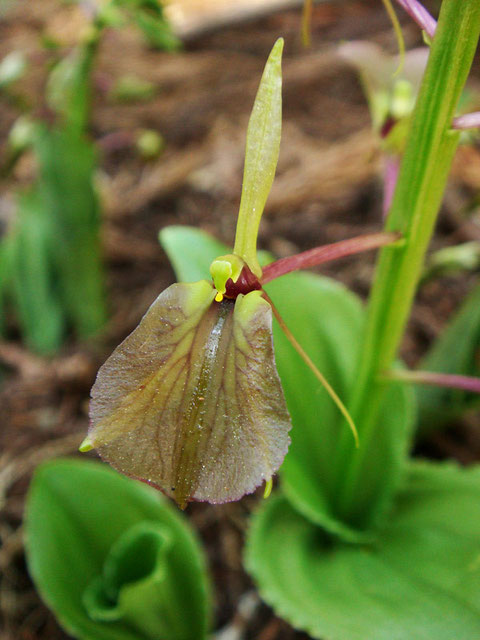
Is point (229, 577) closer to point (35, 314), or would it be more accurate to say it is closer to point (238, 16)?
point (35, 314)

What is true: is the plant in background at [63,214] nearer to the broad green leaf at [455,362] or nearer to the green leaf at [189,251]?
the green leaf at [189,251]

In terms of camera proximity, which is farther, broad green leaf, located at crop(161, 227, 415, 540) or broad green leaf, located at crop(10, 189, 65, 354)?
broad green leaf, located at crop(10, 189, 65, 354)

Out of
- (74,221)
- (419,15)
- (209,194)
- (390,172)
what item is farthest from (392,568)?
(209,194)

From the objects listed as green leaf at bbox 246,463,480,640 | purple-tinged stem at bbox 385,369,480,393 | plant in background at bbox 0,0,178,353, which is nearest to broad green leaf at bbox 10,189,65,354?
plant in background at bbox 0,0,178,353

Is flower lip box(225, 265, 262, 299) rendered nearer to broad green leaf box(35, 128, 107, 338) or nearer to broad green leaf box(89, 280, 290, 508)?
broad green leaf box(89, 280, 290, 508)

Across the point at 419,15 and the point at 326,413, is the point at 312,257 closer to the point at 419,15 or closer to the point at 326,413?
the point at 419,15

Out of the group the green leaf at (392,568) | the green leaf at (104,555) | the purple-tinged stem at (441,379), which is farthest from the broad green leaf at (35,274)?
the purple-tinged stem at (441,379)
